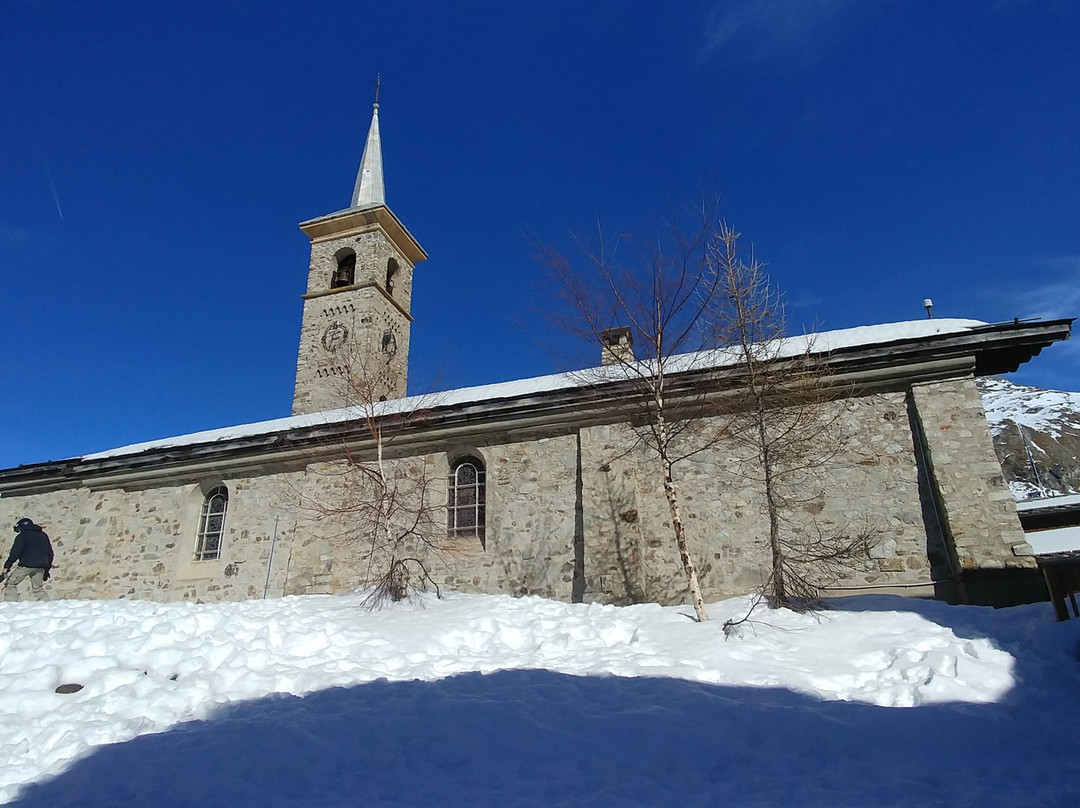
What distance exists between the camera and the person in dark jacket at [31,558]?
11781mm

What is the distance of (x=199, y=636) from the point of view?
23.0 feet

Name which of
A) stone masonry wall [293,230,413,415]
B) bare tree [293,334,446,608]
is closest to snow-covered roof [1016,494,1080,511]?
bare tree [293,334,446,608]

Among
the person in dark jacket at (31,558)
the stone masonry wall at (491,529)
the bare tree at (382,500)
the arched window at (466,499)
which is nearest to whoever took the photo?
the stone masonry wall at (491,529)

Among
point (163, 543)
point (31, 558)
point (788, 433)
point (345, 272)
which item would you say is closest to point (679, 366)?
point (788, 433)

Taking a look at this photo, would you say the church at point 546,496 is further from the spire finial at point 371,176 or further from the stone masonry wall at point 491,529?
the spire finial at point 371,176

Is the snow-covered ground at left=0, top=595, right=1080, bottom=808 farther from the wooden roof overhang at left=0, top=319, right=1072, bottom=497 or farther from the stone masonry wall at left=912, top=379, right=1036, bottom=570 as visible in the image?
the wooden roof overhang at left=0, top=319, right=1072, bottom=497

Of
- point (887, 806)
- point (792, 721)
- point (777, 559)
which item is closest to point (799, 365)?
point (777, 559)

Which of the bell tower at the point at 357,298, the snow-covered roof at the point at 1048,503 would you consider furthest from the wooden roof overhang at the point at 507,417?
the bell tower at the point at 357,298

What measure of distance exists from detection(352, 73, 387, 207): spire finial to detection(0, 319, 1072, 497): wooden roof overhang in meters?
14.1

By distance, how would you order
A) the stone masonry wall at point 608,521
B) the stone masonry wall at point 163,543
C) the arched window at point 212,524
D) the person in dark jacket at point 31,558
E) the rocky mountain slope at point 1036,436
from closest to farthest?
the stone masonry wall at point 608,521
the stone masonry wall at point 163,543
the person in dark jacket at point 31,558
the arched window at point 212,524
the rocky mountain slope at point 1036,436

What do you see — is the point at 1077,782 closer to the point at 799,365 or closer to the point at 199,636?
the point at 799,365

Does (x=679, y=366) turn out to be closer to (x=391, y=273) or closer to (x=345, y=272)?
(x=391, y=273)

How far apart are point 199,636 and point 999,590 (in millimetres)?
8897

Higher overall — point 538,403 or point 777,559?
point 538,403
